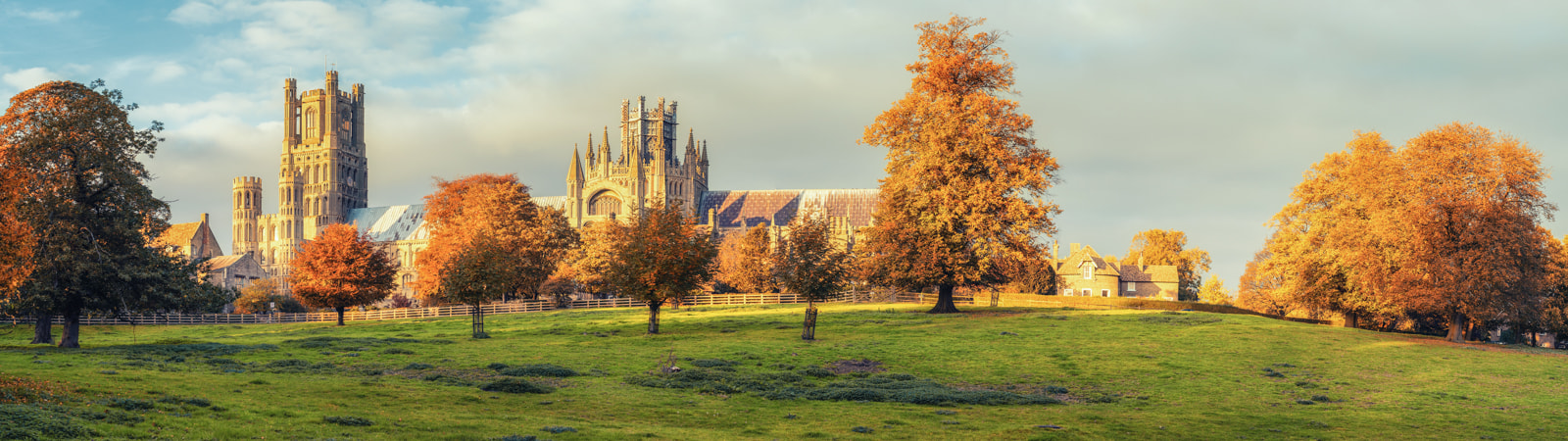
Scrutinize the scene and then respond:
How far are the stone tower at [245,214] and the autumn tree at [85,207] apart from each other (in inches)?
5115

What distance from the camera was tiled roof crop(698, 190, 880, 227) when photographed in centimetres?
12845

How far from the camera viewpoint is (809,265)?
4422cm

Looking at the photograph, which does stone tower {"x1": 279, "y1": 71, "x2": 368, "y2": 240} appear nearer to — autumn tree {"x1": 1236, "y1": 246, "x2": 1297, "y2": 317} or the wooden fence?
the wooden fence

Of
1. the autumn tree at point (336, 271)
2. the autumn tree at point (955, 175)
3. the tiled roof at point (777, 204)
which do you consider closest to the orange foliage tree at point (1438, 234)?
the autumn tree at point (955, 175)

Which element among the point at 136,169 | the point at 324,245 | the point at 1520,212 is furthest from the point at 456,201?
the point at 1520,212

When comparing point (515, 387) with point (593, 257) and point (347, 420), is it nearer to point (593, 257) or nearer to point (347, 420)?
point (347, 420)

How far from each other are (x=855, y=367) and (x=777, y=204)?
325ft

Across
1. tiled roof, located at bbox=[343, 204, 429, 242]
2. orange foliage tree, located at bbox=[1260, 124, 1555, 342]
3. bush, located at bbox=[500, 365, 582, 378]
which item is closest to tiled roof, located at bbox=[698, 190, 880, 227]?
tiled roof, located at bbox=[343, 204, 429, 242]

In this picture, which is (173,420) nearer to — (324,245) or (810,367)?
(810,367)

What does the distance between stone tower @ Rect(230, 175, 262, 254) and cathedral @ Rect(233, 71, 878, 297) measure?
0.15m

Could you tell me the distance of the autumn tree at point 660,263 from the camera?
151 feet

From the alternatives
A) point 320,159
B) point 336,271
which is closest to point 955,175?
point 336,271

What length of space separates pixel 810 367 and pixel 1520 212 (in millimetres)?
39999

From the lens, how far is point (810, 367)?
3303 cm
